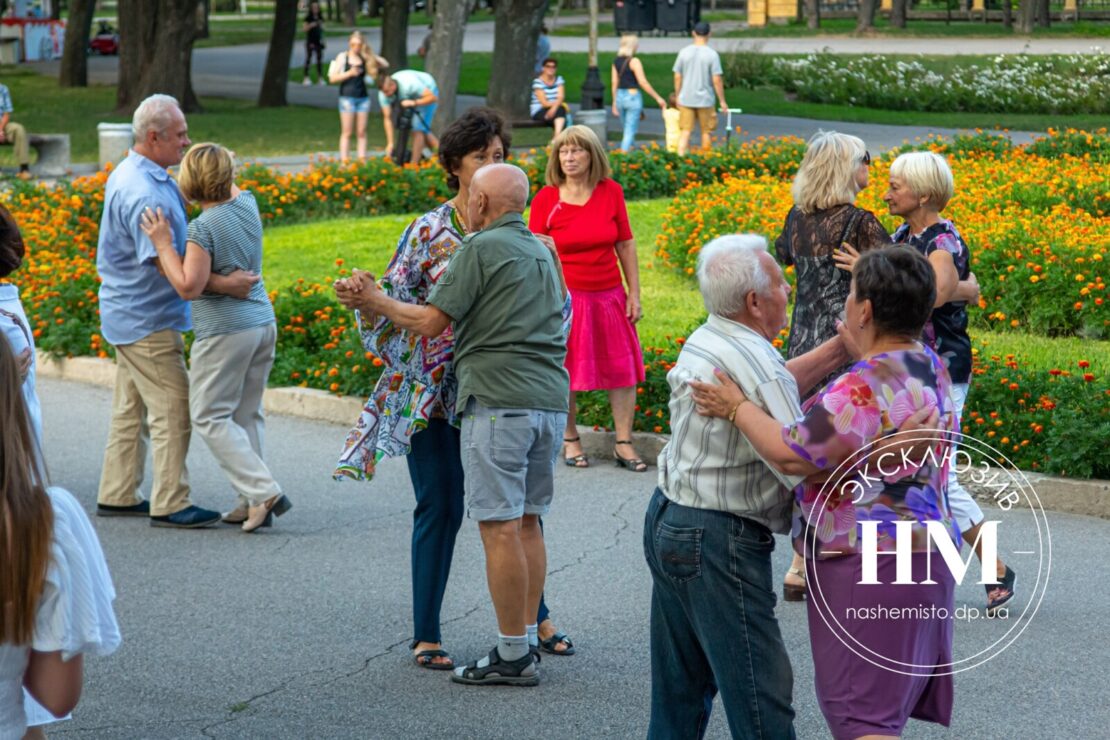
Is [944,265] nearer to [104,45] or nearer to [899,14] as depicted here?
[899,14]

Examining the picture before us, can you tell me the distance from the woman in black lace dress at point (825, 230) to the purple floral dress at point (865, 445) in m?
2.01

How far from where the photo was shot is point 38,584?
110 inches

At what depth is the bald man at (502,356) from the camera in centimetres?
498

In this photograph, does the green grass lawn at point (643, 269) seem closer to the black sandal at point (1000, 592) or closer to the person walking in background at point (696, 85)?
the black sandal at point (1000, 592)

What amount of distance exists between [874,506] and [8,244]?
8.42 feet

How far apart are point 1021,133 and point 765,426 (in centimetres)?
2234

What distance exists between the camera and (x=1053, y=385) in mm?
7715

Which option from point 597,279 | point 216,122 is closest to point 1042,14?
point 216,122

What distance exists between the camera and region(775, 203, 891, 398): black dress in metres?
5.82

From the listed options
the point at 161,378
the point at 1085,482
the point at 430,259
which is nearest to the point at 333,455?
the point at 161,378

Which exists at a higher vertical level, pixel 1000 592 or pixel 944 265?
pixel 944 265

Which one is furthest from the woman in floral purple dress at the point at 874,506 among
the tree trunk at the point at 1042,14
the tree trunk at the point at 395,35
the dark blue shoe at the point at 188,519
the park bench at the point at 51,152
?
the tree trunk at the point at 1042,14

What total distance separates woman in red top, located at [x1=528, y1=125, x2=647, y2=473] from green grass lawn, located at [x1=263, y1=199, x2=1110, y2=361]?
1586mm

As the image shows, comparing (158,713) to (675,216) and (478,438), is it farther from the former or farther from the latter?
(675,216)
